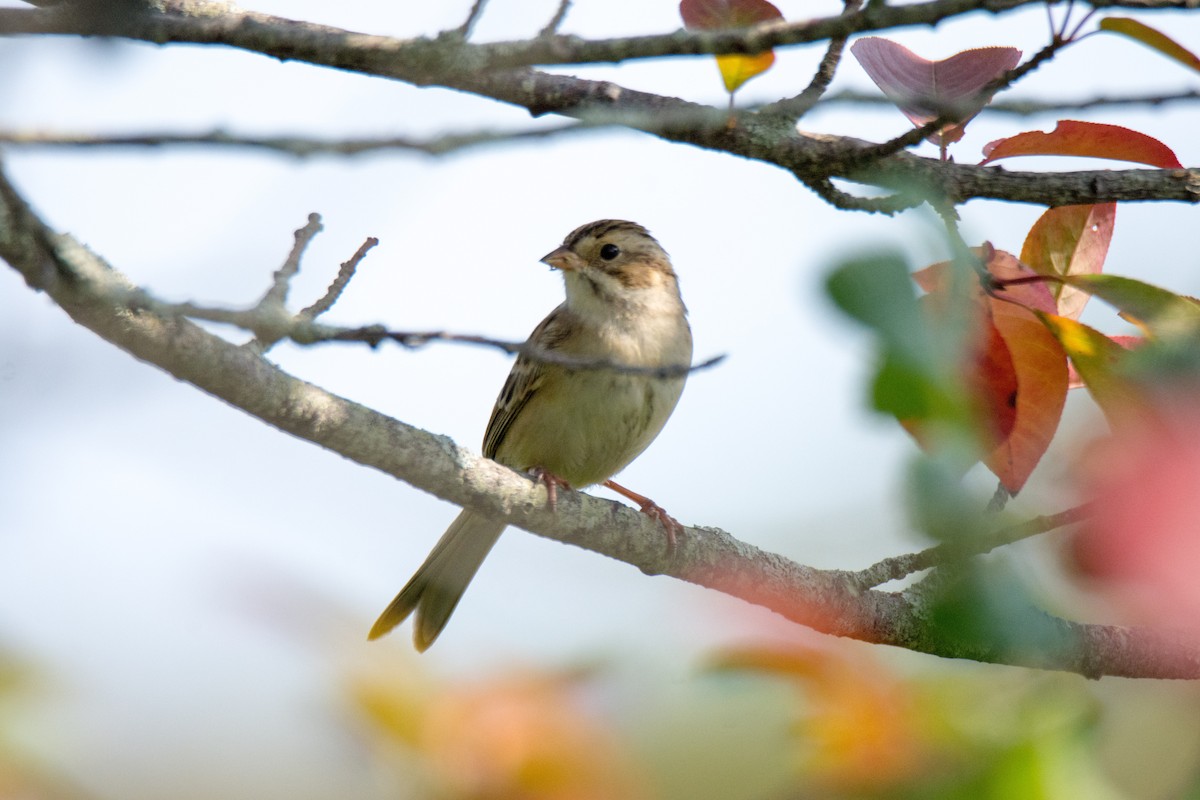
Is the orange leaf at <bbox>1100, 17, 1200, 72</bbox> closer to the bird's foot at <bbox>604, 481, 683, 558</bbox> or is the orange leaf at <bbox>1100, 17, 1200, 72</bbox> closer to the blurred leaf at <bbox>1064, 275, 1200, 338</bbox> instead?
the blurred leaf at <bbox>1064, 275, 1200, 338</bbox>

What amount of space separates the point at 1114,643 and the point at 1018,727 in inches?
101

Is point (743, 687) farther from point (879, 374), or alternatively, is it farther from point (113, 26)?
point (113, 26)

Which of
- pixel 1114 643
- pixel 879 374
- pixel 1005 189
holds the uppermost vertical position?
pixel 1005 189

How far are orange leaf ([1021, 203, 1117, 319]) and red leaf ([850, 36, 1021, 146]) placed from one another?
14.8 inches

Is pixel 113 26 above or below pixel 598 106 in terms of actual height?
below

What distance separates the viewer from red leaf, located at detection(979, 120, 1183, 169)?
10.6 ft

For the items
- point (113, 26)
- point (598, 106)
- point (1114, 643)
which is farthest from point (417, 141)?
point (1114, 643)

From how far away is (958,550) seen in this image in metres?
1.05

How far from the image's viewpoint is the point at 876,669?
6.68 ft

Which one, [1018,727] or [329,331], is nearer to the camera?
[1018,727]

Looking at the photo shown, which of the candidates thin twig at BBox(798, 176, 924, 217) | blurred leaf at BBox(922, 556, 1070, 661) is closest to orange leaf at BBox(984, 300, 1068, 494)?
thin twig at BBox(798, 176, 924, 217)

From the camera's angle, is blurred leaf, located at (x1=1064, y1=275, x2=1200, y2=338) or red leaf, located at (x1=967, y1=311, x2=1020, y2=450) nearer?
blurred leaf, located at (x1=1064, y1=275, x2=1200, y2=338)

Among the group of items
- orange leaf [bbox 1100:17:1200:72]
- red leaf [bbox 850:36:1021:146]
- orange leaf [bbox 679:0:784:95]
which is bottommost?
orange leaf [bbox 1100:17:1200:72]

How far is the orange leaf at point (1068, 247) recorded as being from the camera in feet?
10.5
